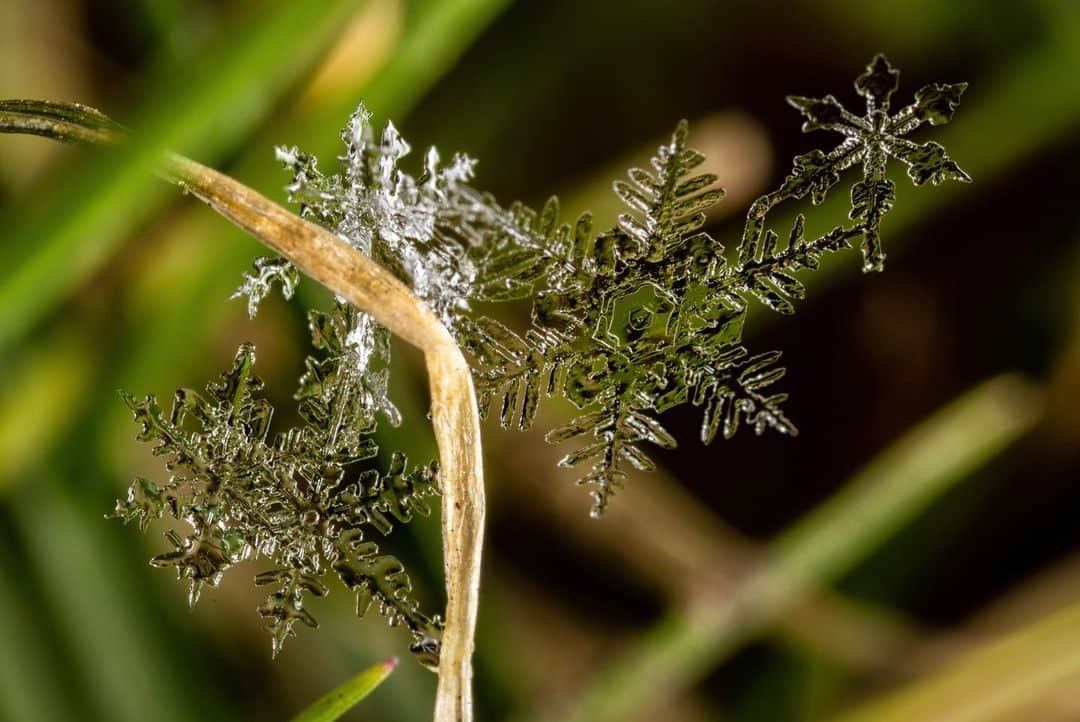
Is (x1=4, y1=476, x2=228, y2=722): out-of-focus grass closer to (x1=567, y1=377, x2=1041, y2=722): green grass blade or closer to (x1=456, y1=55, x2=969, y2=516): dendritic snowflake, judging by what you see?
(x1=567, y1=377, x2=1041, y2=722): green grass blade

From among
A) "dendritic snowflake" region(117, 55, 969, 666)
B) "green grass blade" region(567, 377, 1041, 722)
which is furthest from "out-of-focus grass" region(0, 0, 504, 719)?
"dendritic snowflake" region(117, 55, 969, 666)

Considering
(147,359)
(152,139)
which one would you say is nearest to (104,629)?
(147,359)

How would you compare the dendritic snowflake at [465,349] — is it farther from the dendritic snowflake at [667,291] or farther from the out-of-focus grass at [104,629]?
the out-of-focus grass at [104,629]

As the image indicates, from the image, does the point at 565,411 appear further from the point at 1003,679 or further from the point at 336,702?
the point at 336,702

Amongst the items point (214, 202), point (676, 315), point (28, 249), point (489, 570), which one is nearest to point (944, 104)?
point (676, 315)

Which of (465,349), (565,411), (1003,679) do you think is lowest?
(1003,679)
